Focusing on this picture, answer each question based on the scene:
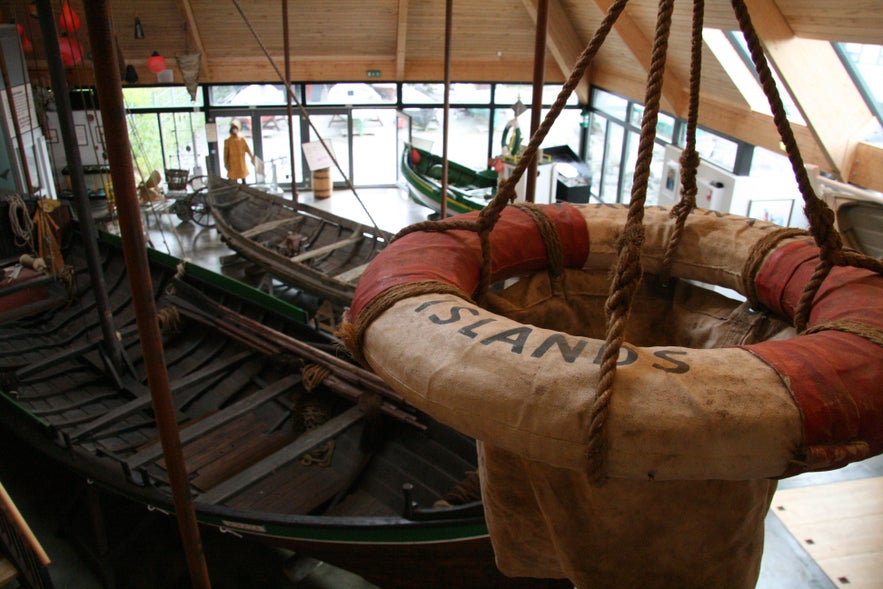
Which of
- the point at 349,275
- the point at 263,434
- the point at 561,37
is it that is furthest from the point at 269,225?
the point at 561,37

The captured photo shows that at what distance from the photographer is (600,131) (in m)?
12.6

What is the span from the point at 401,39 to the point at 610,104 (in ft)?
12.3

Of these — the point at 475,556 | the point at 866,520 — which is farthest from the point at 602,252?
the point at 866,520

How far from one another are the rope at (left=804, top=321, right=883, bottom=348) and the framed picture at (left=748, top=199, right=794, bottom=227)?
21.4 feet

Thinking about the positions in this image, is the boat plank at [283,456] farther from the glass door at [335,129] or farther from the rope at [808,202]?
the glass door at [335,129]

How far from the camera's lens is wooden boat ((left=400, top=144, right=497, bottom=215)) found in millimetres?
9828

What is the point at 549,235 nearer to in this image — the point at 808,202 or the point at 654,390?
the point at 808,202

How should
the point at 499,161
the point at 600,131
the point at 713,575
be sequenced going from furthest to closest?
the point at 600,131
the point at 499,161
the point at 713,575

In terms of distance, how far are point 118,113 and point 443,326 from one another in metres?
1.27

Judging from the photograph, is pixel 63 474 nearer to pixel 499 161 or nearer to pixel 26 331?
pixel 26 331

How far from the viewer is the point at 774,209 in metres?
7.45

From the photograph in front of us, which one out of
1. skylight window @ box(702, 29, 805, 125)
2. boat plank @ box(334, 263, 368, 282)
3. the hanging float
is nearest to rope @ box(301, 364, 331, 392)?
boat plank @ box(334, 263, 368, 282)

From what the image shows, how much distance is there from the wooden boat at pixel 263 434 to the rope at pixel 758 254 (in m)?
1.66

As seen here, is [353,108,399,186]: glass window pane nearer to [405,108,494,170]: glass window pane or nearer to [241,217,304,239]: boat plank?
[405,108,494,170]: glass window pane
